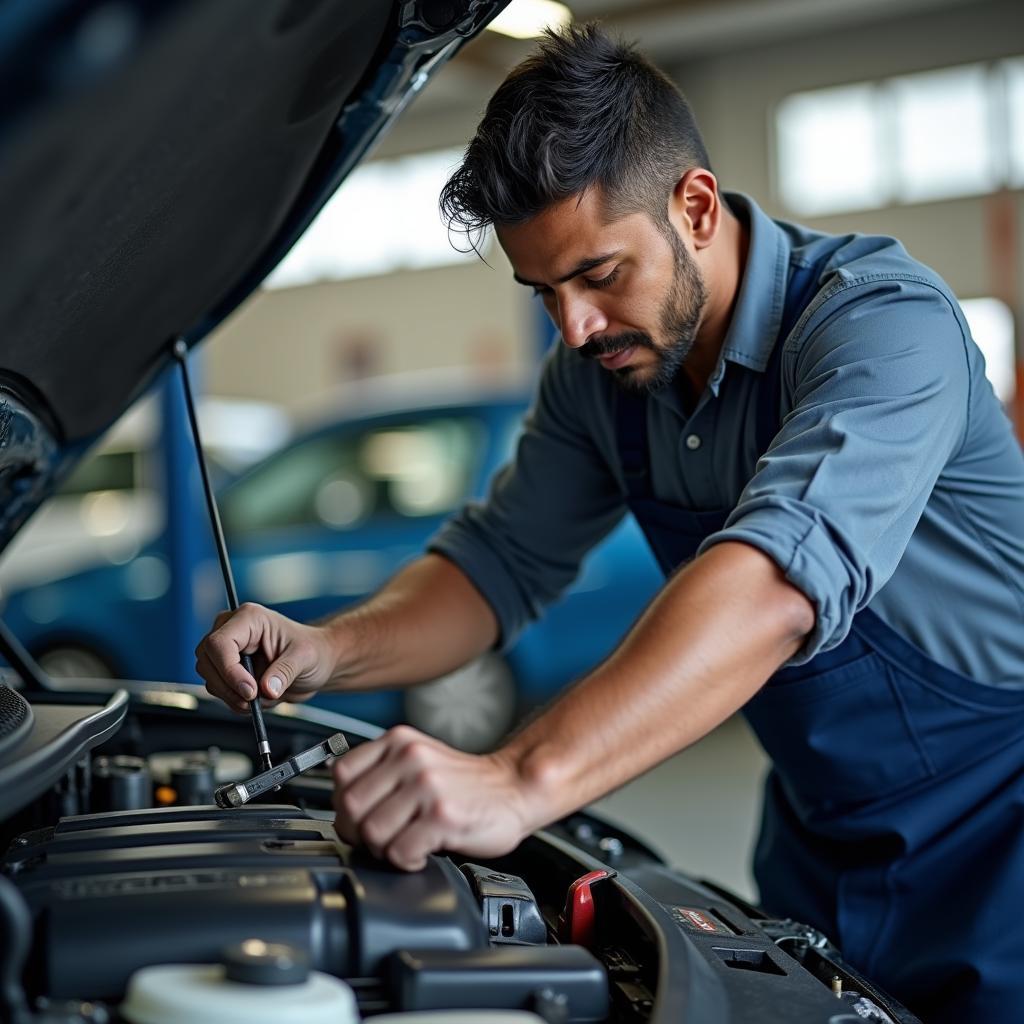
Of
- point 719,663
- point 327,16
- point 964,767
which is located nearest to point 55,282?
point 327,16

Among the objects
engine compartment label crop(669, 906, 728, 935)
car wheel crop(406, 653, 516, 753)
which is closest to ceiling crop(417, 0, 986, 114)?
car wheel crop(406, 653, 516, 753)

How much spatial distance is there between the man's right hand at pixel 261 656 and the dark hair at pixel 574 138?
1.49 feet

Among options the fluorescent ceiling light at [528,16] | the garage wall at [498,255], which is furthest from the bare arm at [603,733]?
the garage wall at [498,255]

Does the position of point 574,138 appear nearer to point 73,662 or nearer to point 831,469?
point 831,469

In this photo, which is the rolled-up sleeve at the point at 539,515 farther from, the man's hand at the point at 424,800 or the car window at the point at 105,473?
the car window at the point at 105,473

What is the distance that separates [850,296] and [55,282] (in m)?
0.70

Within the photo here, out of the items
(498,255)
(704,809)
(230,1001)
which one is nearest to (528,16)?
(704,809)

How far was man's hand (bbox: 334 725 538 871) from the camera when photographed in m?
0.86

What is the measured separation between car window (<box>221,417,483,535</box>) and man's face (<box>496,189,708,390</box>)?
3105 mm

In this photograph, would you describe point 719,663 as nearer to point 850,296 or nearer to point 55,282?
point 850,296

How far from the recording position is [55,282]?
3.45 ft

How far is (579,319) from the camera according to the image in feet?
4.19

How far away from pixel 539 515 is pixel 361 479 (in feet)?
9.81

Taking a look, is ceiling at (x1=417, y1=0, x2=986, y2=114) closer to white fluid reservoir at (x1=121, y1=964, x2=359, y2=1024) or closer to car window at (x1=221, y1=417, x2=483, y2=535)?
car window at (x1=221, y1=417, x2=483, y2=535)
